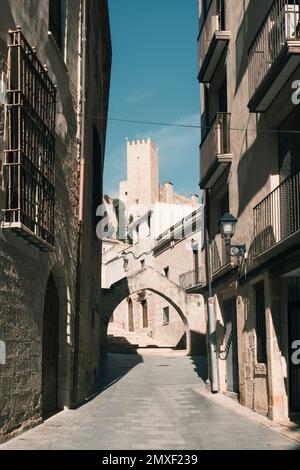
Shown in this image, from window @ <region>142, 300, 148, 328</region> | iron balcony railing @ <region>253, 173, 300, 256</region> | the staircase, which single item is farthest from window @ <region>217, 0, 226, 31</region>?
window @ <region>142, 300, 148, 328</region>

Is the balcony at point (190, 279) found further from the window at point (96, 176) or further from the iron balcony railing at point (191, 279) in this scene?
the window at point (96, 176)

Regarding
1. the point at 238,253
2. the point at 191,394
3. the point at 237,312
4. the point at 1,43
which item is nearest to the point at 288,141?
the point at 238,253

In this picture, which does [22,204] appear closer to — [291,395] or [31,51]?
[31,51]

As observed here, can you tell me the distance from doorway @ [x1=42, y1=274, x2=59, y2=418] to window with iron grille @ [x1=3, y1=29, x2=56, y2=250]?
1.76 m

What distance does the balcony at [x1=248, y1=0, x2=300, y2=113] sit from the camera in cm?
935

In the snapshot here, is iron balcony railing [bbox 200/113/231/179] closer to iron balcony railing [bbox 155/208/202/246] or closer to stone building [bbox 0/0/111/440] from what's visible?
stone building [bbox 0/0/111/440]

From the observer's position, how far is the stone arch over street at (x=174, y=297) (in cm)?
2775

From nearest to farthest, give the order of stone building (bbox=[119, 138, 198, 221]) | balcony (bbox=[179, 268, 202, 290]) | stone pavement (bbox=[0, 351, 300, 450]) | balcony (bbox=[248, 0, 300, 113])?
stone pavement (bbox=[0, 351, 300, 450]), balcony (bbox=[248, 0, 300, 113]), balcony (bbox=[179, 268, 202, 290]), stone building (bbox=[119, 138, 198, 221])

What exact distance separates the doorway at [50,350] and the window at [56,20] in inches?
179

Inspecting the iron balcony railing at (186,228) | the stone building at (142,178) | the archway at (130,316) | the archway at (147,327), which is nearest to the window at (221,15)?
the iron balcony railing at (186,228)

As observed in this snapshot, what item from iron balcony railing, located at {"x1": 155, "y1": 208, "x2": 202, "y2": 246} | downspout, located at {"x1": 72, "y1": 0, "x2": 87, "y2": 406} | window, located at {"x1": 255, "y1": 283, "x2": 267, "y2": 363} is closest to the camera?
window, located at {"x1": 255, "y1": 283, "x2": 267, "y2": 363}

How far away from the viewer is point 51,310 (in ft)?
38.0

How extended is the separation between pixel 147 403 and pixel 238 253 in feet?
12.3

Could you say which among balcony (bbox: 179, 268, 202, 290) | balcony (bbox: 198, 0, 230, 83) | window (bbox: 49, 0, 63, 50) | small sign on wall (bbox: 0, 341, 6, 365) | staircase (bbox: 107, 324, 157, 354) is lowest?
staircase (bbox: 107, 324, 157, 354)
